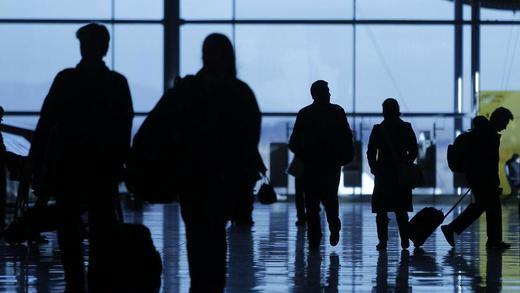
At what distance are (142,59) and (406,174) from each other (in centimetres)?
1237

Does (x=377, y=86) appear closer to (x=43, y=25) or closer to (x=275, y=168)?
(x=275, y=168)

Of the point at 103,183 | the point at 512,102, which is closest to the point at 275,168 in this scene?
the point at 512,102

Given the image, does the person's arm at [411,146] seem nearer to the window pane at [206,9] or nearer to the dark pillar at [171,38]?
the dark pillar at [171,38]

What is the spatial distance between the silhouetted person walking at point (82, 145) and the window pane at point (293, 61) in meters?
15.6

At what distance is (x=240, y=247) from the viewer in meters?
10.5

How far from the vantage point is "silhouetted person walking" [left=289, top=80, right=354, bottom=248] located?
380 inches

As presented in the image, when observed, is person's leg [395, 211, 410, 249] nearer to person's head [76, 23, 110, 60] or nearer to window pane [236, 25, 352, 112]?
person's head [76, 23, 110, 60]

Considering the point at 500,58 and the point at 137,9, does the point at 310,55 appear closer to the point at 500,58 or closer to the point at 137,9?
the point at 137,9

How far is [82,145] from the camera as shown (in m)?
6.12

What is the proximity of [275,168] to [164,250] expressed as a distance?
12846 millimetres

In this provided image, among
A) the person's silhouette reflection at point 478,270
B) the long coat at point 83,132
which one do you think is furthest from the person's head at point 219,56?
the person's silhouette reflection at point 478,270

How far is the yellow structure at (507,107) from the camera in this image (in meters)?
22.2

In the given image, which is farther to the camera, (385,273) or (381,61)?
(381,61)

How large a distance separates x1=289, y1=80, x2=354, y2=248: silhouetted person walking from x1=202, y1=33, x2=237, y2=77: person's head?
4.50 meters
